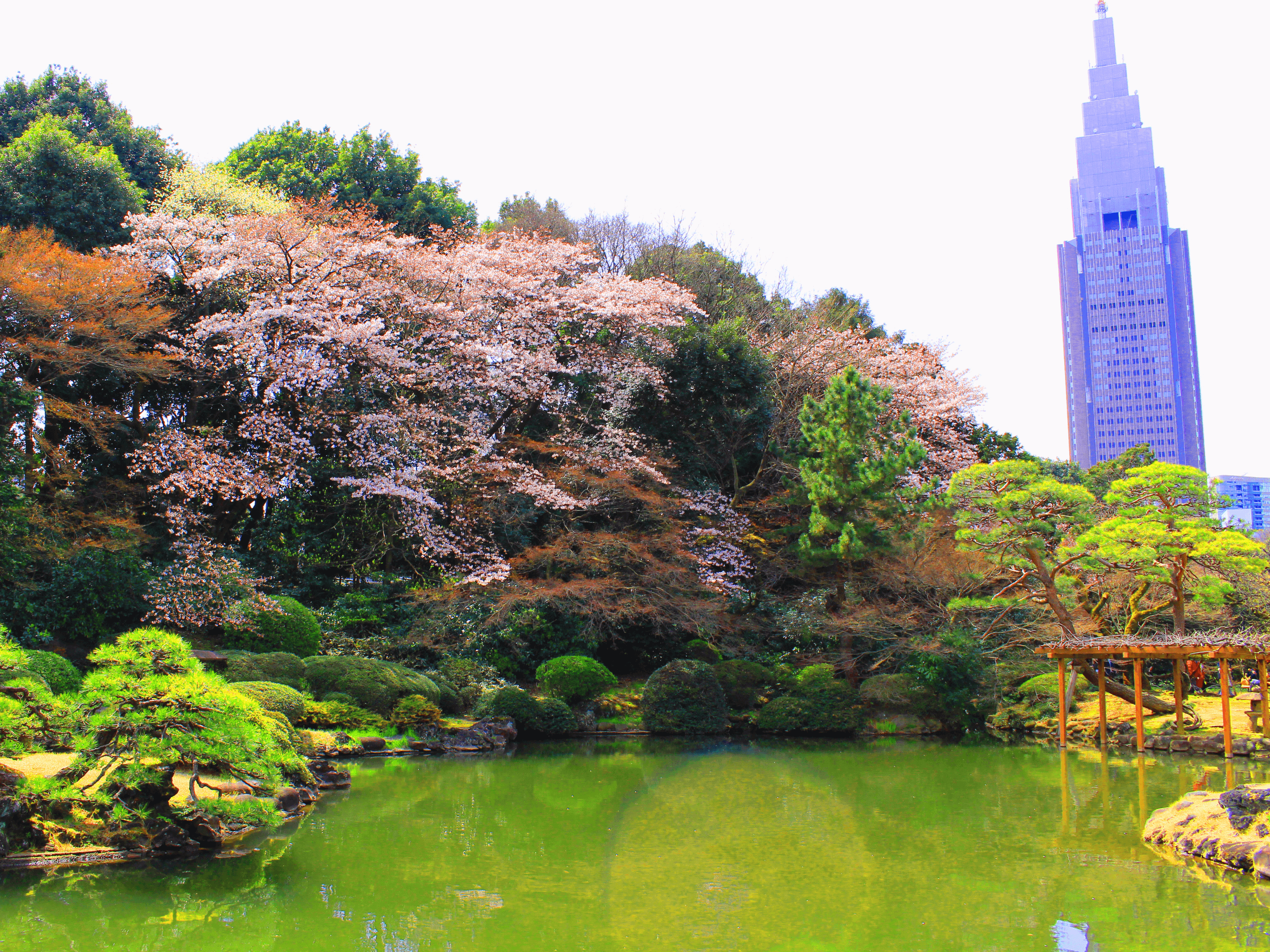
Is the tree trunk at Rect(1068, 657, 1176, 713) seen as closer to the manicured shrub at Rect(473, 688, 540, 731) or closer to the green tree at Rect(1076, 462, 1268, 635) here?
the green tree at Rect(1076, 462, 1268, 635)

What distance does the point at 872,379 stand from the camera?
60.8 feet

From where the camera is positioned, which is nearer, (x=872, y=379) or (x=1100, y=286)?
(x=872, y=379)

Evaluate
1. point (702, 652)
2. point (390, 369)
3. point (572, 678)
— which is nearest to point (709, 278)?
point (390, 369)

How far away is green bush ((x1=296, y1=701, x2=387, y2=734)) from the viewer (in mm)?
10555

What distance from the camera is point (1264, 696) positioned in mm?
11172

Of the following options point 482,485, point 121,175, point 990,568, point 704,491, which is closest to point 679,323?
point 704,491

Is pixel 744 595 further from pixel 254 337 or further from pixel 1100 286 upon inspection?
pixel 1100 286

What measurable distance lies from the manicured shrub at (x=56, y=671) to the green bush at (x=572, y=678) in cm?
601

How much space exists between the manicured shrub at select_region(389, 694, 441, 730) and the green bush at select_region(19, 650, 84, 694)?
359cm

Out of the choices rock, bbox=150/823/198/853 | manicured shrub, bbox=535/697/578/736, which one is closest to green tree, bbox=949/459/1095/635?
manicured shrub, bbox=535/697/578/736

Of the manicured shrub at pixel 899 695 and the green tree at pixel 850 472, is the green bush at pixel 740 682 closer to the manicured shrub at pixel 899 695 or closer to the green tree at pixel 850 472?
the manicured shrub at pixel 899 695

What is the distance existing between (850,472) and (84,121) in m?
18.4

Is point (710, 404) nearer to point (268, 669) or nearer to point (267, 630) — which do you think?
point (267, 630)

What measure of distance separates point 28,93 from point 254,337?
38.2 feet
